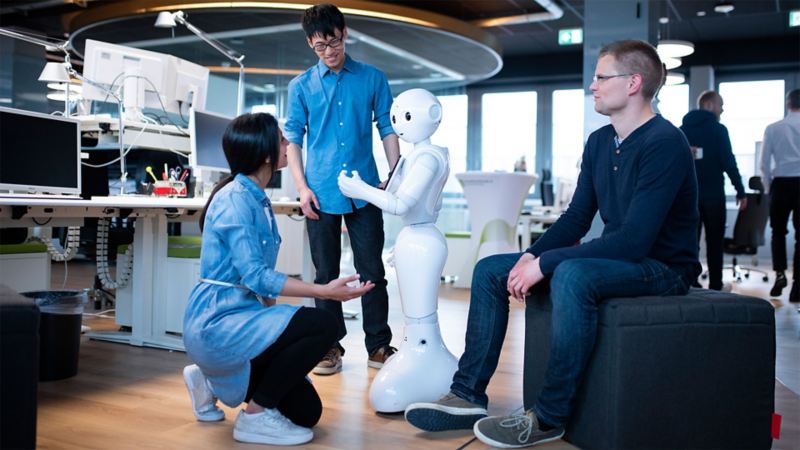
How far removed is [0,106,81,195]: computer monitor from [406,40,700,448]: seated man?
2024 mm

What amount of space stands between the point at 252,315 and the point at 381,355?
1.07 meters

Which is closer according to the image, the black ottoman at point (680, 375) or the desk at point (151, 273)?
the black ottoman at point (680, 375)

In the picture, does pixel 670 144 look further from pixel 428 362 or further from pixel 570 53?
pixel 570 53

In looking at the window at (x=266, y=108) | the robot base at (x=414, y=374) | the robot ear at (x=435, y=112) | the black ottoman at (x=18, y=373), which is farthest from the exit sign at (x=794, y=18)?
the black ottoman at (x=18, y=373)

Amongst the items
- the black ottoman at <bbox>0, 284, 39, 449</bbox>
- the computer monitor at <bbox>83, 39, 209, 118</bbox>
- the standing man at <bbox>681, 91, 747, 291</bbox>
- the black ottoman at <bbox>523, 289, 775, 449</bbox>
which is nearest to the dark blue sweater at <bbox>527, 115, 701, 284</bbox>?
the black ottoman at <bbox>523, 289, 775, 449</bbox>

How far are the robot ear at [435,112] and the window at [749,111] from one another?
30.6ft

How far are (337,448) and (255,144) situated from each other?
0.90 metres

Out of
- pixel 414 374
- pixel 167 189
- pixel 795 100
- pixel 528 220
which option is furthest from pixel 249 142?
pixel 528 220

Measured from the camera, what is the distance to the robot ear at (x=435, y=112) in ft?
8.14

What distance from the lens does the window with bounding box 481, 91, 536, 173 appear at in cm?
1208

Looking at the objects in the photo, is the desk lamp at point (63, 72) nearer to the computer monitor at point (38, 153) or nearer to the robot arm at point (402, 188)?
the computer monitor at point (38, 153)

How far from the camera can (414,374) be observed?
93.0 inches

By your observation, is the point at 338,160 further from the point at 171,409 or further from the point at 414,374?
the point at 171,409

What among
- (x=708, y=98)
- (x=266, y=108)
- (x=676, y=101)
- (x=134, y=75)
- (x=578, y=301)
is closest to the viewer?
(x=578, y=301)
